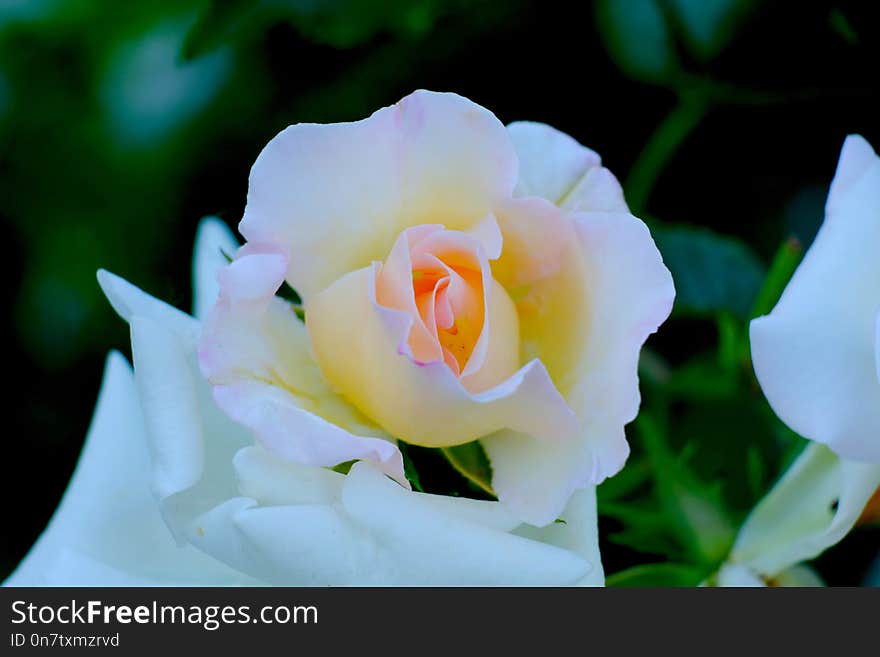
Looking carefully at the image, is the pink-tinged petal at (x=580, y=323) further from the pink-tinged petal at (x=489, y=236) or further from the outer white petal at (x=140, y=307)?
the outer white petal at (x=140, y=307)

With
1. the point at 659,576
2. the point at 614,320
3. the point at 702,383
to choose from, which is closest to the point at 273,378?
the point at 614,320

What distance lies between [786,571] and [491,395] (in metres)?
0.29

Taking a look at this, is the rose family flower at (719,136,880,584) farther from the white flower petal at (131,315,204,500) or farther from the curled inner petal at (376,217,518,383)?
the white flower petal at (131,315,204,500)

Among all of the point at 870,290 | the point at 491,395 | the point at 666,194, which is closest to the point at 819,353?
the point at 870,290

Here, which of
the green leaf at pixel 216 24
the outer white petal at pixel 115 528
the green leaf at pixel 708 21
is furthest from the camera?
the green leaf at pixel 708 21

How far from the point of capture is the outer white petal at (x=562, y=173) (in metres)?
0.56

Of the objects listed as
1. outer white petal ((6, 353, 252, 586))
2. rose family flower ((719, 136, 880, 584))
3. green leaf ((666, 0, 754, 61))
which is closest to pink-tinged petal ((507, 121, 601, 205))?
rose family flower ((719, 136, 880, 584))

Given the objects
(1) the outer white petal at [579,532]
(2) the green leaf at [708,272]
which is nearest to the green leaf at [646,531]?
(1) the outer white petal at [579,532]

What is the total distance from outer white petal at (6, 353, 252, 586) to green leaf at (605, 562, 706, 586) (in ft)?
0.66

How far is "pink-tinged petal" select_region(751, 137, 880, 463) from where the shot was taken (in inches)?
19.6

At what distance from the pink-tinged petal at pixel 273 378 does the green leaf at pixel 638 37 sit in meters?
0.42
